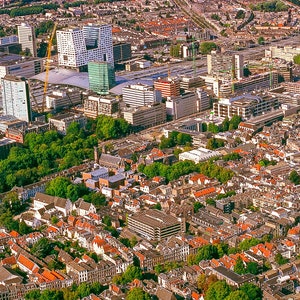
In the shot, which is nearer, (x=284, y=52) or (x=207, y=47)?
(x=284, y=52)

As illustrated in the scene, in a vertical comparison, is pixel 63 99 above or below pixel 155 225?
above

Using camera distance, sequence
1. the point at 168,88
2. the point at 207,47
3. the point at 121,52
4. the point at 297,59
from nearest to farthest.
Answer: the point at 168,88 → the point at 297,59 → the point at 121,52 → the point at 207,47

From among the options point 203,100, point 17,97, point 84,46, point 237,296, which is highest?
point 84,46

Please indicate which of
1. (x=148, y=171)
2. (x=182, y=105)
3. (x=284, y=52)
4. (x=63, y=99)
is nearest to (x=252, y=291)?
(x=148, y=171)

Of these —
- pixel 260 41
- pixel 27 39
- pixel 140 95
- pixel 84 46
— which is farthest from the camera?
pixel 260 41

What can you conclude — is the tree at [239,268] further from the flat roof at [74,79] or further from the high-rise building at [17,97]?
the flat roof at [74,79]

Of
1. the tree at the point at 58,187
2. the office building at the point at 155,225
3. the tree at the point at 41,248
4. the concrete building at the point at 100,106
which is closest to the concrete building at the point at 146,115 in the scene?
the concrete building at the point at 100,106

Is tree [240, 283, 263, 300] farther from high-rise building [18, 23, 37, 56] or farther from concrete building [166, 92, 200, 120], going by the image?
high-rise building [18, 23, 37, 56]

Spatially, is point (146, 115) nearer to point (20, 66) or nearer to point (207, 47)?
point (20, 66)
